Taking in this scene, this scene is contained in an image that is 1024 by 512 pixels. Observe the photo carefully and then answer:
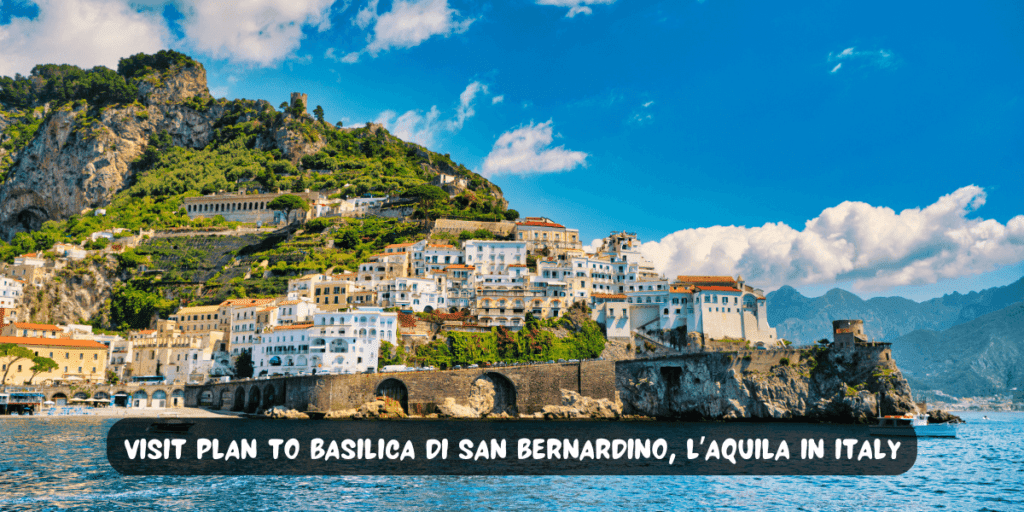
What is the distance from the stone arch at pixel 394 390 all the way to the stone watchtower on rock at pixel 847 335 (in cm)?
3856

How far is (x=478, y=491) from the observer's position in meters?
27.5

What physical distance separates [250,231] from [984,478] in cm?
9307

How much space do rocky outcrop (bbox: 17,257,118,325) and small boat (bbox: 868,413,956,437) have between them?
81.9 metres

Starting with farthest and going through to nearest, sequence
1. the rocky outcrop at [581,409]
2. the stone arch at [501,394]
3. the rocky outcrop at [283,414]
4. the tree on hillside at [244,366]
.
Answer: the tree on hillside at [244,366] → the stone arch at [501,394] → the rocky outcrop at [581,409] → the rocky outcrop at [283,414]

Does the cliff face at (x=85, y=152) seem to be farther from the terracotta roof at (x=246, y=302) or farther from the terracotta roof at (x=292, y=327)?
the terracotta roof at (x=292, y=327)

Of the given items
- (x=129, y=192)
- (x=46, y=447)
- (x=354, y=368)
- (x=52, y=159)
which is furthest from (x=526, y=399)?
(x=52, y=159)

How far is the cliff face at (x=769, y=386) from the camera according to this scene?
2532 inches

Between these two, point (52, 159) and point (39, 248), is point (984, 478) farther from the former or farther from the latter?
point (52, 159)

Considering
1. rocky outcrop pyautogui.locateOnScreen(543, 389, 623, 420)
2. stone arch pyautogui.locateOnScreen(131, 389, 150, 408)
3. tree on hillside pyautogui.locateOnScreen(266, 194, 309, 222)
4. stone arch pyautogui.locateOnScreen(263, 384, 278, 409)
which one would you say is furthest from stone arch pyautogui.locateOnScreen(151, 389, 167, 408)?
tree on hillside pyautogui.locateOnScreen(266, 194, 309, 222)

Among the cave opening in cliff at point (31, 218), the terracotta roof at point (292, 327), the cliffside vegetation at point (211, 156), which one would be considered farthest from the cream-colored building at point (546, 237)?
the cave opening in cliff at point (31, 218)

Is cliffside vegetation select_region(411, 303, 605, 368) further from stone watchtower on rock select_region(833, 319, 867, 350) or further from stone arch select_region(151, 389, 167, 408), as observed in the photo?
stone arch select_region(151, 389, 167, 408)

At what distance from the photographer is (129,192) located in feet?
405

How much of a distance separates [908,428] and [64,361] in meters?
77.2

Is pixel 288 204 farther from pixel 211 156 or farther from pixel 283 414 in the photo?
pixel 283 414
